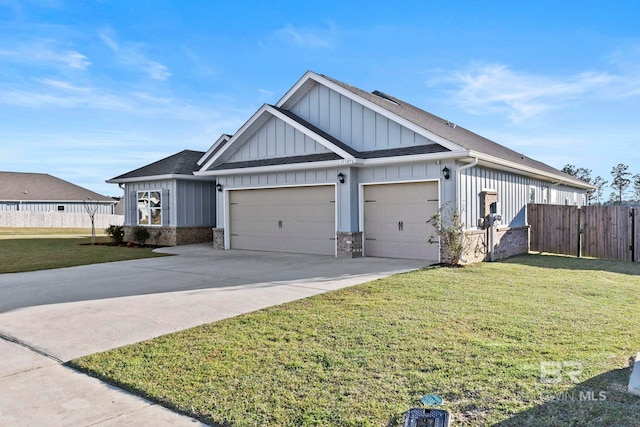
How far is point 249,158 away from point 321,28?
4.97 m

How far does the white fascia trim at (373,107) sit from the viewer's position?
431 inches

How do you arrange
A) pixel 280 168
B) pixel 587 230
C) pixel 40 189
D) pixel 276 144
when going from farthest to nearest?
pixel 40 189 → pixel 276 144 → pixel 280 168 → pixel 587 230

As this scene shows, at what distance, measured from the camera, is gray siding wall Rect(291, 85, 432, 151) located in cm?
1231

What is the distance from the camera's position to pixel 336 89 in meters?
13.5

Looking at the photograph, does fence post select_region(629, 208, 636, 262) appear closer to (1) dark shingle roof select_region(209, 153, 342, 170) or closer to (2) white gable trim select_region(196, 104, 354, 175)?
(2) white gable trim select_region(196, 104, 354, 175)

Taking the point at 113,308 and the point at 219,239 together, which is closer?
the point at 113,308

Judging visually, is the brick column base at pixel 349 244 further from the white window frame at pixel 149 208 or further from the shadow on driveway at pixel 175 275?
the white window frame at pixel 149 208

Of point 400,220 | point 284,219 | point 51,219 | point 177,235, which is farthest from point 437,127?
point 51,219

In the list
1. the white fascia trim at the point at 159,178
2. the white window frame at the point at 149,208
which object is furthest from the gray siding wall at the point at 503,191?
the white window frame at the point at 149,208

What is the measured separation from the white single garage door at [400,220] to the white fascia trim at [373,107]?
1205 mm

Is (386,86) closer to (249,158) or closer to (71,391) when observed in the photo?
(249,158)

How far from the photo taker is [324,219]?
44.3ft

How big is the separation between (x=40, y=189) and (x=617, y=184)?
57969mm

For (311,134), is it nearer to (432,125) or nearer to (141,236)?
(432,125)
